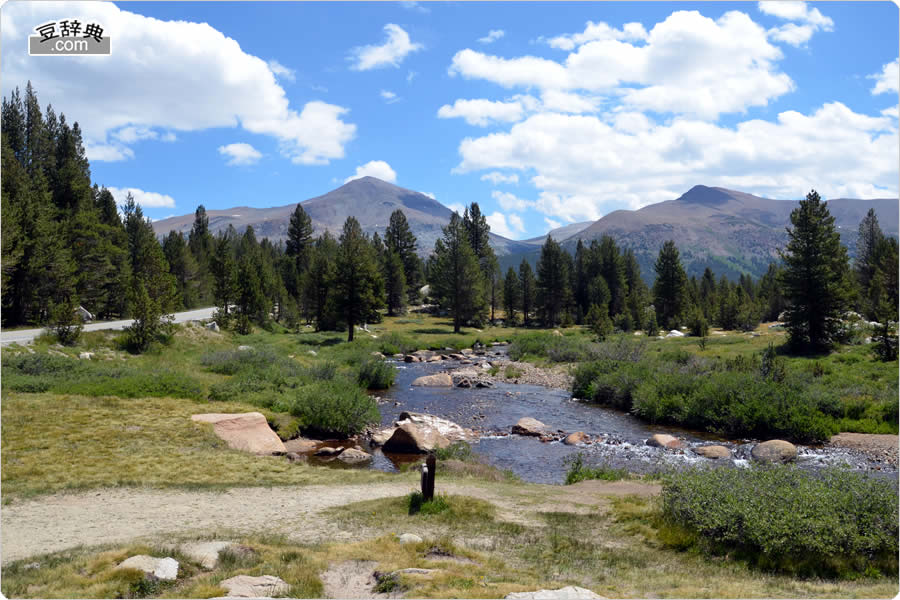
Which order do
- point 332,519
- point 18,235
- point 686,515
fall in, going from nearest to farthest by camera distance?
1. point 686,515
2. point 332,519
3. point 18,235

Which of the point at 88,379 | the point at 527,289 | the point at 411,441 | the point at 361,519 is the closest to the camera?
the point at 361,519

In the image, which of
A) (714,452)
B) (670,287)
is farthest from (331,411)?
(670,287)

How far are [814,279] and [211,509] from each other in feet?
149

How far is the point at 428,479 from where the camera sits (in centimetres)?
1343

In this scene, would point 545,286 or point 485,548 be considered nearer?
point 485,548

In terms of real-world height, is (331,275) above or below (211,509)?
above

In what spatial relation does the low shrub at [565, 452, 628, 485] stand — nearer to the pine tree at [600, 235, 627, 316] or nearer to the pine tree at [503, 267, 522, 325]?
the pine tree at [503, 267, 522, 325]

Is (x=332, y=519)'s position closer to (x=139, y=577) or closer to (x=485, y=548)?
(x=485, y=548)

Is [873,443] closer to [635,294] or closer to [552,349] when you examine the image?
[552,349]

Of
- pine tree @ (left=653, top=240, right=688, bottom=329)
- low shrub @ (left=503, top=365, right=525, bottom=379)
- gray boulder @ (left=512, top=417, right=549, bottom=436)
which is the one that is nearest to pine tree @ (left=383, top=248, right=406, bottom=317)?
pine tree @ (left=653, top=240, right=688, bottom=329)

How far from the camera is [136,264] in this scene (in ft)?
234

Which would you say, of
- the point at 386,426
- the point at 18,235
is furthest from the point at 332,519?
the point at 18,235

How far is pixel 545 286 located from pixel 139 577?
8475cm

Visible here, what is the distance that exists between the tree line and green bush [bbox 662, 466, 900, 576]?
93.9 feet
